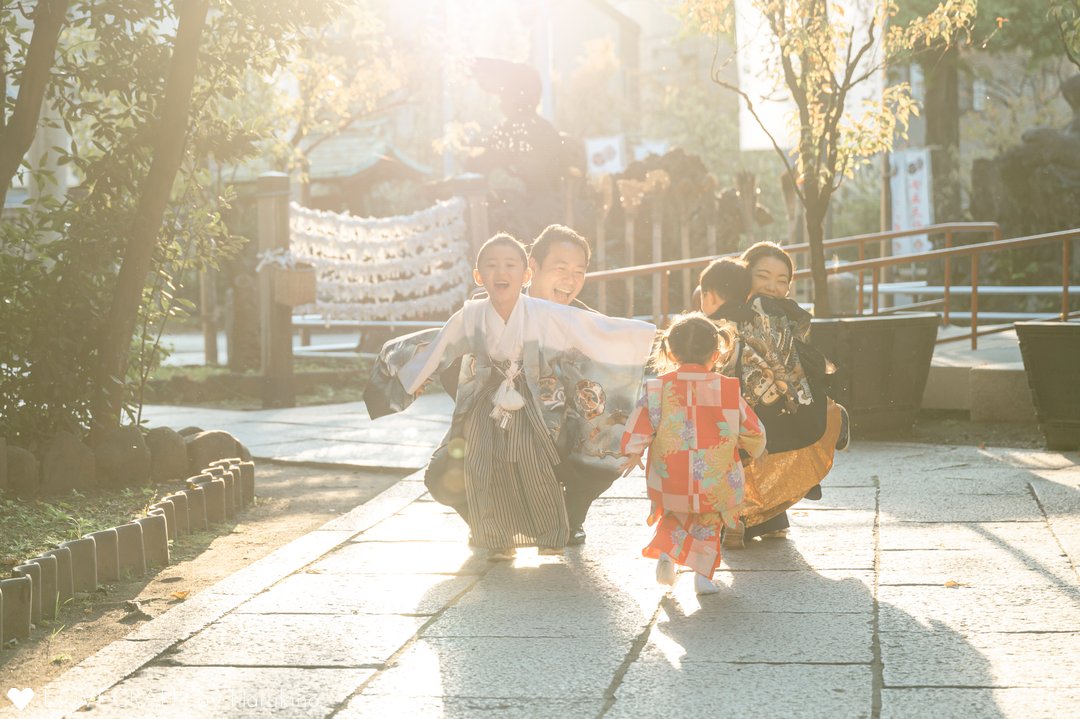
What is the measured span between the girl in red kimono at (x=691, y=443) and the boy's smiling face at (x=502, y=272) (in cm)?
77

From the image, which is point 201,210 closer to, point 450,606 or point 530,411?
point 530,411

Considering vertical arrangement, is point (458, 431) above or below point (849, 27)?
below

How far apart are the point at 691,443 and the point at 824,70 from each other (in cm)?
516

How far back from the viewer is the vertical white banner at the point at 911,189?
2038 centimetres

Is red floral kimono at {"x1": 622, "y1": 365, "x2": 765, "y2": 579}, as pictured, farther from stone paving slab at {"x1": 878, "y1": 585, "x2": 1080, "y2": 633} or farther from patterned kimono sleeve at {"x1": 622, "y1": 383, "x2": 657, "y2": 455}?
stone paving slab at {"x1": 878, "y1": 585, "x2": 1080, "y2": 633}

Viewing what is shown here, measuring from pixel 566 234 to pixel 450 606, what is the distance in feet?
6.23

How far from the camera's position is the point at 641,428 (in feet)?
17.0

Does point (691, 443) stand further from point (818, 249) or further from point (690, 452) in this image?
point (818, 249)

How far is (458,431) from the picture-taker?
18.9ft

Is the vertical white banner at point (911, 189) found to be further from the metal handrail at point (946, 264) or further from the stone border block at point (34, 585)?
the stone border block at point (34, 585)

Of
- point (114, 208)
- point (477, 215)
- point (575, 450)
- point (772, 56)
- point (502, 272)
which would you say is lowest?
point (575, 450)

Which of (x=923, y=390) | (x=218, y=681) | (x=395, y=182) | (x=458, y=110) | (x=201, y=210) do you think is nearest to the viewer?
(x=218, y=681)

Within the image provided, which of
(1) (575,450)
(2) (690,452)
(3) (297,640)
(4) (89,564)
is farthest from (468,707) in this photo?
(4) (89,564)

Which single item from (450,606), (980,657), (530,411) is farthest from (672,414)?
(980,657)
